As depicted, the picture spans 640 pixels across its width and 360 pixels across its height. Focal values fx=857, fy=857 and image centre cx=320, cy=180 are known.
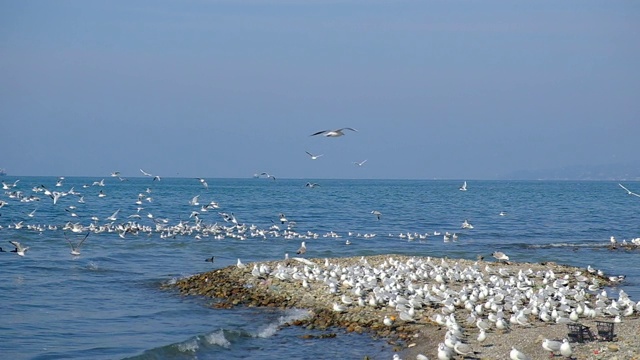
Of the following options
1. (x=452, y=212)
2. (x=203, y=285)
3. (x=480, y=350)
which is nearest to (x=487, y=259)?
(x=203, y=285)

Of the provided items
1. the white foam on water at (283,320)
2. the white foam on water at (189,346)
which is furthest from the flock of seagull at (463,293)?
the white foam on water at (189,346)

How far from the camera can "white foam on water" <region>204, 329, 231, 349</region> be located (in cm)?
1652

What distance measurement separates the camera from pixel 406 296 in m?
19.0

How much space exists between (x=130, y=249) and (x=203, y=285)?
1085cm

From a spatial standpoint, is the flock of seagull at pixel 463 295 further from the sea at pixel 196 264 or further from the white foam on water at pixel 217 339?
the white foam on water at pixel 217 339

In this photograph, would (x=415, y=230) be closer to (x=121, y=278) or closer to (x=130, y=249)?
(x=130, y=249)

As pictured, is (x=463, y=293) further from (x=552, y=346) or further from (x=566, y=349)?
(x=566, y=349)

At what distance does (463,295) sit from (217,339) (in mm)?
5556

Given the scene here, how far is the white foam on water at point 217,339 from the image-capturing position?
54.2 ft

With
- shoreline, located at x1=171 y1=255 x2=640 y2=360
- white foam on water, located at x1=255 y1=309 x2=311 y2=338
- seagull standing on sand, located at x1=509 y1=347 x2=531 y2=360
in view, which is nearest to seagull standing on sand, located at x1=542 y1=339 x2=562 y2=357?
shoreline, located at x1=171 y1=255 x2=640 y2=360

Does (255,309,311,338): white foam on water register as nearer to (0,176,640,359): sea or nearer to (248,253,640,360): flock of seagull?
(0,176,640,359): sea

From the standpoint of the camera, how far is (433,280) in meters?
22.3

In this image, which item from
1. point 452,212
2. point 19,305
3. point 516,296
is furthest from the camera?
point 452,212

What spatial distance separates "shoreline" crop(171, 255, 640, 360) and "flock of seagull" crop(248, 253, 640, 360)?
0.12 ft
